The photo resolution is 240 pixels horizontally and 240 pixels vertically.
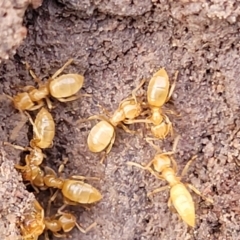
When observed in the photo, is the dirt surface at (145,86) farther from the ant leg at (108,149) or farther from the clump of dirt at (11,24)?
the clump of dirt at (11,24)

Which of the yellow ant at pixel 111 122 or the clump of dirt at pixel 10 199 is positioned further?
the yellow ant at pixel 111 122

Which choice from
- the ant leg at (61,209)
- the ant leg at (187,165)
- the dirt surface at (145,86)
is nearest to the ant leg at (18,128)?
the dirt surface at (145,86)

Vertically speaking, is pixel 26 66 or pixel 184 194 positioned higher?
pixel 26 66

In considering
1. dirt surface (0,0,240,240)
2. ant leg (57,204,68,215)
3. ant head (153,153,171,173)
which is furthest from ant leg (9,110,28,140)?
ant head (153,153,171,173)

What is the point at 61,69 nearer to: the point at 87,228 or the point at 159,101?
the point at 159,101

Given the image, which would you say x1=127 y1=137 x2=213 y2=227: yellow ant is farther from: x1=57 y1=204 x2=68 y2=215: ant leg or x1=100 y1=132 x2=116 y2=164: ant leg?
x1=57 y1=204 x2=68 y2=215: ant leg

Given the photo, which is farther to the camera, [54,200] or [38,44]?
[54,200]

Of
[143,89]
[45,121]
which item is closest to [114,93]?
[143,89]

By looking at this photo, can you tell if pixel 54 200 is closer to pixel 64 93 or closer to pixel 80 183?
pixel 80 183
